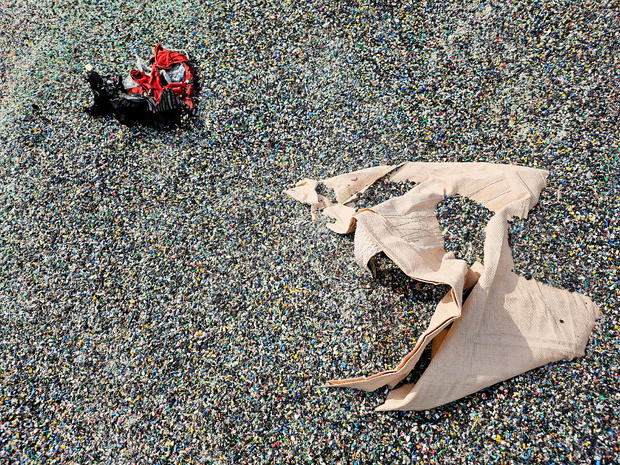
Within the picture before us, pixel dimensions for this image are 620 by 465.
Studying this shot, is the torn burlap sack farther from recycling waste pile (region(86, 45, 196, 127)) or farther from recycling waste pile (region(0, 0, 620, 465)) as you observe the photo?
recycling waste pile (region(86, 45, 196, 127))

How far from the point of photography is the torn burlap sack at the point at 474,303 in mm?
2635

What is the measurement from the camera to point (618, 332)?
272cm

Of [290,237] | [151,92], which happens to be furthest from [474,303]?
[151,92]

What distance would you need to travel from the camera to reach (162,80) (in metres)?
4.51

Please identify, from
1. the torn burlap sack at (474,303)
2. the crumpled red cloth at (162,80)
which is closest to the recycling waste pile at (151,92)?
the crumpled red cloth at (162,80)

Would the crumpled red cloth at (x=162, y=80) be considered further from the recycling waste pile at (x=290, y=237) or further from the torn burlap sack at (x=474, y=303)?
the torn burlap sack at (x=474, y=303)

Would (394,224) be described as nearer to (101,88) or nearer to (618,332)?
(618,332)

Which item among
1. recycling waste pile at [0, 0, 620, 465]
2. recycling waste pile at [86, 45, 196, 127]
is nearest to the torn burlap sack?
recycling waste pile at [0, 0, 620, 465]

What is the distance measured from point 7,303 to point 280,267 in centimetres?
257

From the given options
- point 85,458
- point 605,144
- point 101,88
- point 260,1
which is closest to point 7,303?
point 85,458

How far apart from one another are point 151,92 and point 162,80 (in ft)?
0.65

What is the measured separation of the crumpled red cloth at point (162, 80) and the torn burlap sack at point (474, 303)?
2.57 m

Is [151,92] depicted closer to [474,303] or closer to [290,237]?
[290,237]

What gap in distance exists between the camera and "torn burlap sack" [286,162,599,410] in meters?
2.63
